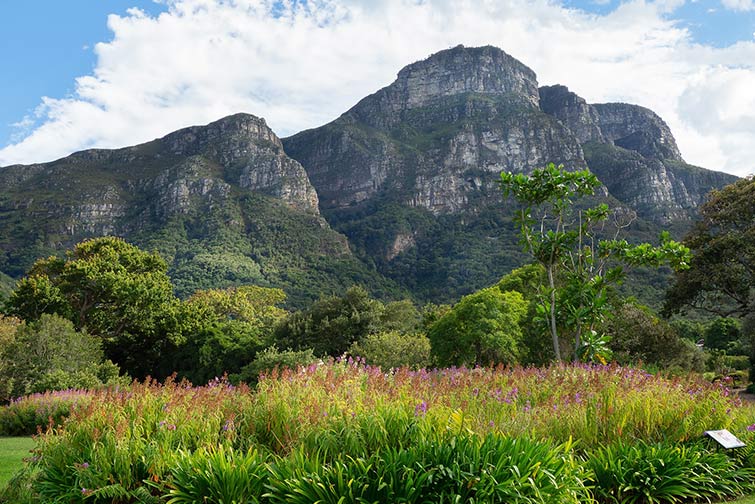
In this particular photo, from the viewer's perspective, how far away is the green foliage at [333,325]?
31.8 meters

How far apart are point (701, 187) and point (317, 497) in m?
181

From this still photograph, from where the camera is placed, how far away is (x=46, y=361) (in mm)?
22031

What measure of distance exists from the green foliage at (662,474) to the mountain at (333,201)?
238 ft

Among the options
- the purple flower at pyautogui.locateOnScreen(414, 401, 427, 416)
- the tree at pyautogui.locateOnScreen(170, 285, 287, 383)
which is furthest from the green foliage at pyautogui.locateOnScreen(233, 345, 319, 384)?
the purple flower at pyautogui.locateOnScreen(414, 401, 427, 416)

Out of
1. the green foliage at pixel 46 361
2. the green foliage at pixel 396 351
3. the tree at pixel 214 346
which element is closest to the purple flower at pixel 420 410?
the green foliage at pixel 396 351

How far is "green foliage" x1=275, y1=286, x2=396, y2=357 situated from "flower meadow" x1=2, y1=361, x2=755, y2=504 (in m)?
24.8

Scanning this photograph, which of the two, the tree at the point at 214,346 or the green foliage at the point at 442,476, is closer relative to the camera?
the green foliage at the point at 442,476

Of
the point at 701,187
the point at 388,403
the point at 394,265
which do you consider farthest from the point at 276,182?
the point at 388,403

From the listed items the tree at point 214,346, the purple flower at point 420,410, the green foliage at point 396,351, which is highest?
the purple flower at point 420,410

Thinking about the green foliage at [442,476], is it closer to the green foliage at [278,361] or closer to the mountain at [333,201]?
the green foliage at [278,361]

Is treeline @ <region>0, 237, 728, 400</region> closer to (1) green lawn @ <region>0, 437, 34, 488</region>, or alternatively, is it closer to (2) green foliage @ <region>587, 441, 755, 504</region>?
(1) green lawn @ <region>0, 437, 34, 488</region>

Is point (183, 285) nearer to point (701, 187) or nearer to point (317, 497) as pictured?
point (317, 497)

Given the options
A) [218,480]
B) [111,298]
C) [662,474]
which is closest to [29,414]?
[218,480]

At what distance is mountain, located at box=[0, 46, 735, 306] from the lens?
109625 millimetres
